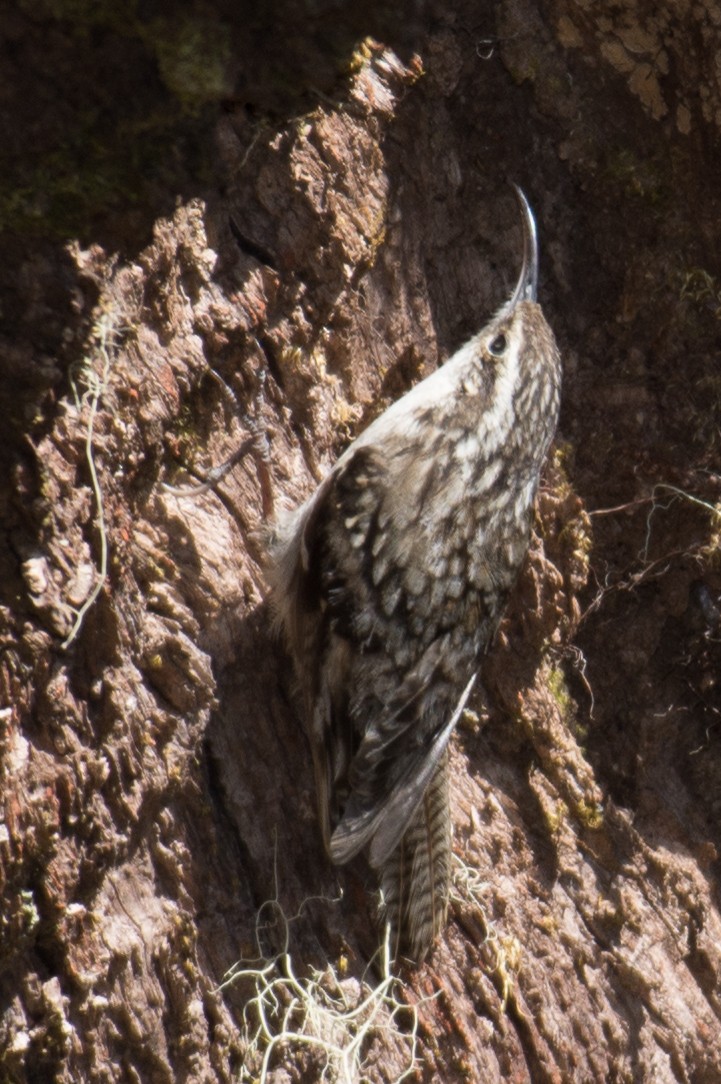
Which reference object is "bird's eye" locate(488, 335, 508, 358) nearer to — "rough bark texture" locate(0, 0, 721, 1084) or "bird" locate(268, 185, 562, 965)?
"bird" locate(268, 185, 562, 965)

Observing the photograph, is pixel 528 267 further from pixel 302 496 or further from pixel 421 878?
pixel 421 878

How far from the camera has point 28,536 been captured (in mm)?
2549

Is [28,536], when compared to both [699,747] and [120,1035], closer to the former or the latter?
[120,1035]

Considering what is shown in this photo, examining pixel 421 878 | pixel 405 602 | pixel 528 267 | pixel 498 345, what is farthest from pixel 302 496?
pixel 421 878

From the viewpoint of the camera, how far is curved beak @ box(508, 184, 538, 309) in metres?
3.46

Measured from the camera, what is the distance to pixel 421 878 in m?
3.19

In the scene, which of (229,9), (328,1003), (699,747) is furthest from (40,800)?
(699,747)

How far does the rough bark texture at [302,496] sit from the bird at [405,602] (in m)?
0.12

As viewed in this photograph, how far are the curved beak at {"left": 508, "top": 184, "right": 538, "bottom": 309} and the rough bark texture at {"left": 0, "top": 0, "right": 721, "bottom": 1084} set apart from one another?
0.22 meters

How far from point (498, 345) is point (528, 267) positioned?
0.26 m

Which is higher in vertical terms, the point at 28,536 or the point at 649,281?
the point at 649,281

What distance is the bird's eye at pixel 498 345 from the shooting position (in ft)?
11.1

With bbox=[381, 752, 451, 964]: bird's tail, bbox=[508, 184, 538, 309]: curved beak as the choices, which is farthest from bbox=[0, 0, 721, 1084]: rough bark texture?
bbox=[508, 184, 538, 309]: curved beak

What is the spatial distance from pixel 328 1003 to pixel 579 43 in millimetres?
2759
